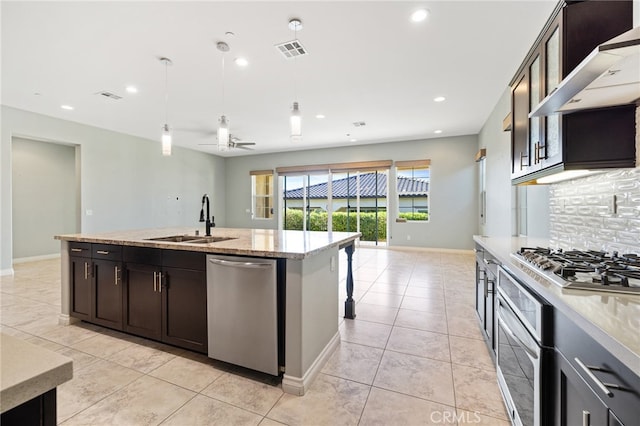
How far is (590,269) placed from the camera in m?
1.26

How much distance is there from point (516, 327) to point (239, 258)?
1.63m

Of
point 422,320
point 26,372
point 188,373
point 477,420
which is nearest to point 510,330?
point 477,420

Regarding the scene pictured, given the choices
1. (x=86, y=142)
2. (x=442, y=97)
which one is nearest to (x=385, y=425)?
(x=442, y=97)

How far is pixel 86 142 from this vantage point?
588 centimetres

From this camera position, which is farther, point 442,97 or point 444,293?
point 442,97

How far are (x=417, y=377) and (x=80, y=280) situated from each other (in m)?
3.09

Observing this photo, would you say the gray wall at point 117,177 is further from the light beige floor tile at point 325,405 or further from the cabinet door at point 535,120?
the cabinet door at point 535,120

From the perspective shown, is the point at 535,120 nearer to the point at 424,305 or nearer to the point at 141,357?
the point at 424,305

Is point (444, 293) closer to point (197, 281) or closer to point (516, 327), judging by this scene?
point (516, 327)

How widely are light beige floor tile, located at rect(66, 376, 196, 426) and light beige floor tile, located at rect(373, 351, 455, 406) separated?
129 cm

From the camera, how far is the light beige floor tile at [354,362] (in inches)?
78.7

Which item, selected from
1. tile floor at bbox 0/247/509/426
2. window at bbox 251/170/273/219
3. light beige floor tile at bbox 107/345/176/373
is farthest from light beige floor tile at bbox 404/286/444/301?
window at bbox 251/170/273/219

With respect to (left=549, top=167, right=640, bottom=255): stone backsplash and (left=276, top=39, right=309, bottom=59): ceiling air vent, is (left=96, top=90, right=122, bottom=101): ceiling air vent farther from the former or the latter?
(left=549, top=167, right=640, bottom=255): stone backsplash

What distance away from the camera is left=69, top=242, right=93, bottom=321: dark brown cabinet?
264 centimetres
